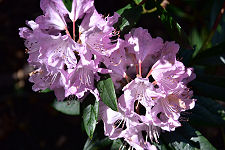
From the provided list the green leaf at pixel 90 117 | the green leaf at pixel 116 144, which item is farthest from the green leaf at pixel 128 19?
the green leaf at pixel 116 144

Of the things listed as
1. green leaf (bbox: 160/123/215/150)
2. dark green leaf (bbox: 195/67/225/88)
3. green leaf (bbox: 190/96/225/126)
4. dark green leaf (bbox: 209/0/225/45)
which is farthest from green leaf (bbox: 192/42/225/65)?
green leaf (bbox: 160/123/215/150)

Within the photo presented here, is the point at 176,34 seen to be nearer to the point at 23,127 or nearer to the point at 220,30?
the point at 220,30

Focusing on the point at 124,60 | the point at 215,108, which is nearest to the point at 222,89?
the point at 215,108

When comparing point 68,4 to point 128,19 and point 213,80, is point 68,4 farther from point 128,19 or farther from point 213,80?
point 213,80

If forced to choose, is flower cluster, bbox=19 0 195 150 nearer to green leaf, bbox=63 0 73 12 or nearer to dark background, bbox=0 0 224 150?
green leaf, bbox=63 0 73 12

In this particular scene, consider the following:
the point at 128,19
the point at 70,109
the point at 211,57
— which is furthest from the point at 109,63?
the point at 211,57

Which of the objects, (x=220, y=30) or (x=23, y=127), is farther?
(x=23, y=127)
